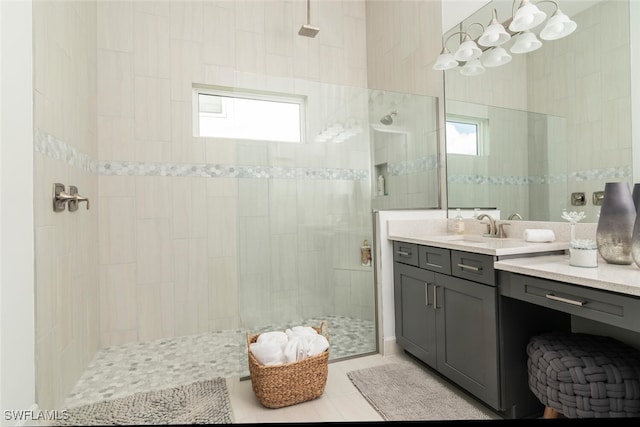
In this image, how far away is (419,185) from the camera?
99.8 inches

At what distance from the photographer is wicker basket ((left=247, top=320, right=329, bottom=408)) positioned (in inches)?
64.0

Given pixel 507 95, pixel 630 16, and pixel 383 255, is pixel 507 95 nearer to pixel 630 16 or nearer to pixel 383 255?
pixel 630 16

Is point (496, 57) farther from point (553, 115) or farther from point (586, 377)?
point (586, 377)

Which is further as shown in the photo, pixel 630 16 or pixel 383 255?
pixel 383 255

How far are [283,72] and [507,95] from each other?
1.96m

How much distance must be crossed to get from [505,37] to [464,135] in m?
0.64

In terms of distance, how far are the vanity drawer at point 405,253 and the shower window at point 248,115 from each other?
99 cm

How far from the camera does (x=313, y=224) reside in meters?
2.26

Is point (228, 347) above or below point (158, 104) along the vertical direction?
below

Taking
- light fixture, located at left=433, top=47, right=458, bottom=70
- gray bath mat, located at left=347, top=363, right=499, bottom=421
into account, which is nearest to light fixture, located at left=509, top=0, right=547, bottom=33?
light fixture, located at left=433, top=47, right=458, bottom=70

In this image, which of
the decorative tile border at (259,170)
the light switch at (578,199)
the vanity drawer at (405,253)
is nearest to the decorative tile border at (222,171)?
the decorative tile border at (259,170)

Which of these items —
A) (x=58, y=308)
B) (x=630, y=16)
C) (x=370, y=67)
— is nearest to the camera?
(x=630, y=16)

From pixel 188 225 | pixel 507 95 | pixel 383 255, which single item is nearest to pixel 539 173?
pixel 507 95

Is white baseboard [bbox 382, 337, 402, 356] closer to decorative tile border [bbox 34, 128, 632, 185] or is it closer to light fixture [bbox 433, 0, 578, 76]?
decorative tile border [bbox 34, 128, 632, 185]
